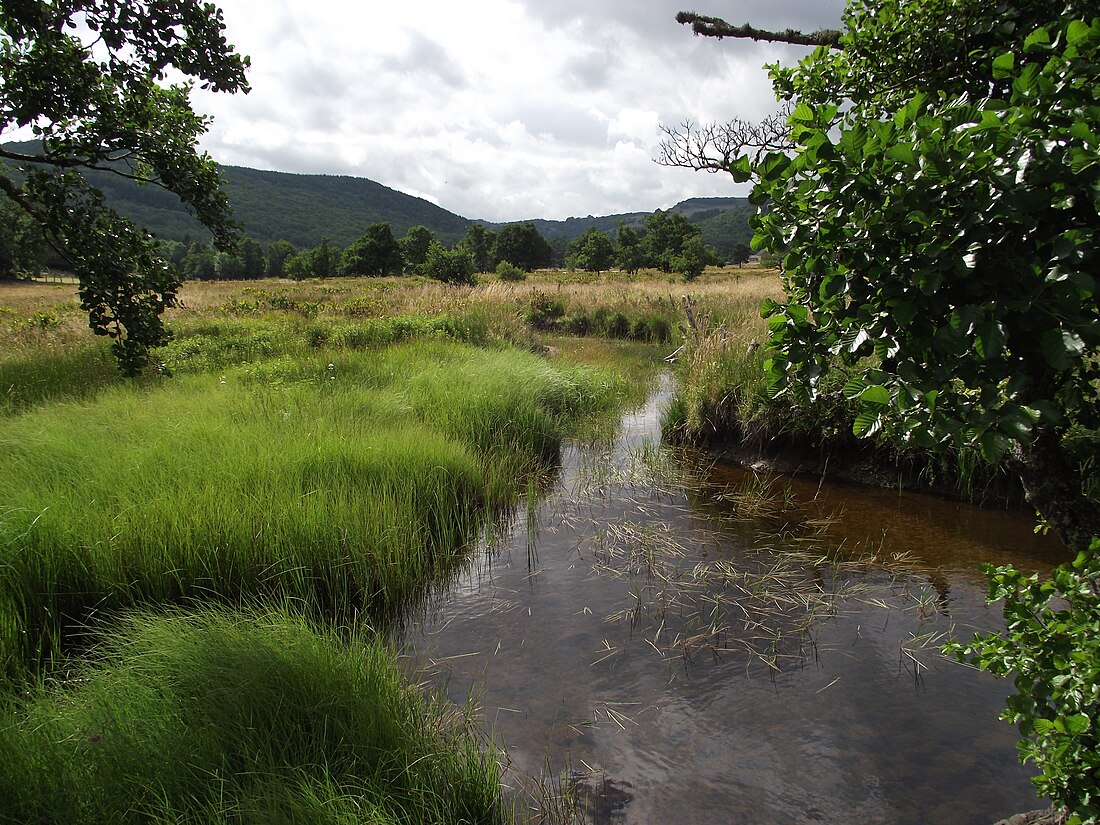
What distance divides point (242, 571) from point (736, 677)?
3285mm

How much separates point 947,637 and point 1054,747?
294cm

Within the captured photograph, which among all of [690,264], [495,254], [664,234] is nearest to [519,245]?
[495,254]

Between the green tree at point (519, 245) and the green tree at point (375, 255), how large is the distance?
781 inches

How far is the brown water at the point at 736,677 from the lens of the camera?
2.85 meters

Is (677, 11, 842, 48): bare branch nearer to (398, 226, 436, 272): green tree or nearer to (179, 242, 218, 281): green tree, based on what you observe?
(398, 226, 436, 272): green tree

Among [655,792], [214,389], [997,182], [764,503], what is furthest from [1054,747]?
[214,389]

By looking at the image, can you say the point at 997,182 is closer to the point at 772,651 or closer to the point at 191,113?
the point at 772,651

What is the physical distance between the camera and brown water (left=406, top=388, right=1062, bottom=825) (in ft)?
9.36

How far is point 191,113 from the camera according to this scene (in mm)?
7941

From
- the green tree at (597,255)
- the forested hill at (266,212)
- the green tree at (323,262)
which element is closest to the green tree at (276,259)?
the forested hill at (266,212)

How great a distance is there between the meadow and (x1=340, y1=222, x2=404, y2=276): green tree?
59102mm

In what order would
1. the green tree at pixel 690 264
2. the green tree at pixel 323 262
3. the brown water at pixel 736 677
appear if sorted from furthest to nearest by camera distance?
the green tree at pixel 323 262
the green tree at pixel 690 264
the brown water at pixel 736 677

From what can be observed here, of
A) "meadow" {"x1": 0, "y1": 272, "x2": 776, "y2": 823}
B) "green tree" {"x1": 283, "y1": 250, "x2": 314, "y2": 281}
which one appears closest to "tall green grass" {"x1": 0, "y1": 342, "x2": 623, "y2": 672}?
"meadow" {"x1": 0, "y1": 272, "x2": 776, "y2": 823}

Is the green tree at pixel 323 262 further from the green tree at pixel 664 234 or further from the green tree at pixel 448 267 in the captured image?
the green tree at pixel 448 267
